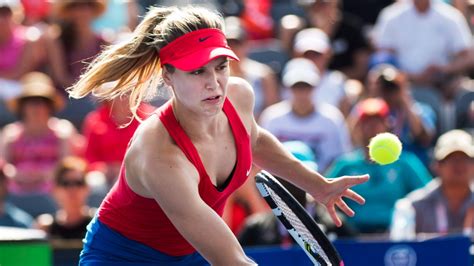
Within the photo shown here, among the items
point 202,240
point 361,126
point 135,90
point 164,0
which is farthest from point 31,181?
point 202,240

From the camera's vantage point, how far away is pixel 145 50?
13.1 feet

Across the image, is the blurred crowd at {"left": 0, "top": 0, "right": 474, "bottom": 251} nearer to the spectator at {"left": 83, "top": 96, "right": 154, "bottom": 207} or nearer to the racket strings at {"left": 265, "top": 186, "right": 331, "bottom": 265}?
the spectator at {"left": 83, "top": 96, "right": 154, "bottom": 207}

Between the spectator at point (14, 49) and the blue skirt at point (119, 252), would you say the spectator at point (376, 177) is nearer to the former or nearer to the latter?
the spectator at point (14, 49)

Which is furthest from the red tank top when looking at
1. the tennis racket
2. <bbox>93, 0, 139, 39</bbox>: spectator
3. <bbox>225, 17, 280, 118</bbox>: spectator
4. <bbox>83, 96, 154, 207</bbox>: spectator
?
<bbox>93, 0, 139, 39</bbox>: spectator

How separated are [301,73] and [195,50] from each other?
496cm

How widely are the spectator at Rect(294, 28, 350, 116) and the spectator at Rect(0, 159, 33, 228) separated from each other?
2.75m

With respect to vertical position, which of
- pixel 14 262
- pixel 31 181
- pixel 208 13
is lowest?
pixel 31 181

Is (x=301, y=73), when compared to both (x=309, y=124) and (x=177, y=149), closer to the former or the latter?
(x=309, y=124)

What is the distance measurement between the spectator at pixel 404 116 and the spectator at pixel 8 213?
292 centimetres

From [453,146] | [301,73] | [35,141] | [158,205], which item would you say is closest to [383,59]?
[301,73]

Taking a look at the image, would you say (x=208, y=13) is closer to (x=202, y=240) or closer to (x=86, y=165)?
(x=202, y=240)

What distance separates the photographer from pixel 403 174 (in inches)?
308

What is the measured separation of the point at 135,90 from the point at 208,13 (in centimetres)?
43

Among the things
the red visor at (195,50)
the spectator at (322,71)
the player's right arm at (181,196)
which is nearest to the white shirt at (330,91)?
the spectator at (322,71)
